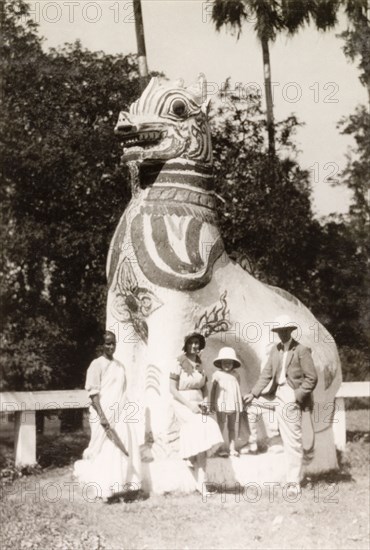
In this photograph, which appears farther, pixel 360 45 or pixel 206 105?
pixel 360 45

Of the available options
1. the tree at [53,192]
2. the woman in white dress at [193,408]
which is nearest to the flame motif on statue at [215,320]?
the woman in white dress at [193,408]

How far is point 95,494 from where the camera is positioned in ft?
27.5

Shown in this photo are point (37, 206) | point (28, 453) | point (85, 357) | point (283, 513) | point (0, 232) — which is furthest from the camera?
point (85, 357)

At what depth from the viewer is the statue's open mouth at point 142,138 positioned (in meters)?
9.39

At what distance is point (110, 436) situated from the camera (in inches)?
328

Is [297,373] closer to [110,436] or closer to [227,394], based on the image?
[227,394]

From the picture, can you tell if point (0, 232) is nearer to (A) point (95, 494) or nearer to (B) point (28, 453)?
(B) point (28, 453)

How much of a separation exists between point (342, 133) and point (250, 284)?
214 inches

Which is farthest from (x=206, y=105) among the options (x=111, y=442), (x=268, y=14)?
(x=268, y=14)

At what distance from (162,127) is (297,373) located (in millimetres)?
3061

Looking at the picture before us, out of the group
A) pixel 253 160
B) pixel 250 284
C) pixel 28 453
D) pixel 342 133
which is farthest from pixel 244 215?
pixel 28 453

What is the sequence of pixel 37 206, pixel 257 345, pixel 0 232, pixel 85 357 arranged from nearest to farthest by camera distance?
pixel 257 345 < pixel 0 232 < pixel 37 206 < pixel 85 357

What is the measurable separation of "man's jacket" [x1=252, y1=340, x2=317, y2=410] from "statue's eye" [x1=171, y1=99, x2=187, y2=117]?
113 inches

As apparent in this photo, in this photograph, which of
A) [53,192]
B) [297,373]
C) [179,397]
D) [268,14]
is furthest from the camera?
[268,14]
